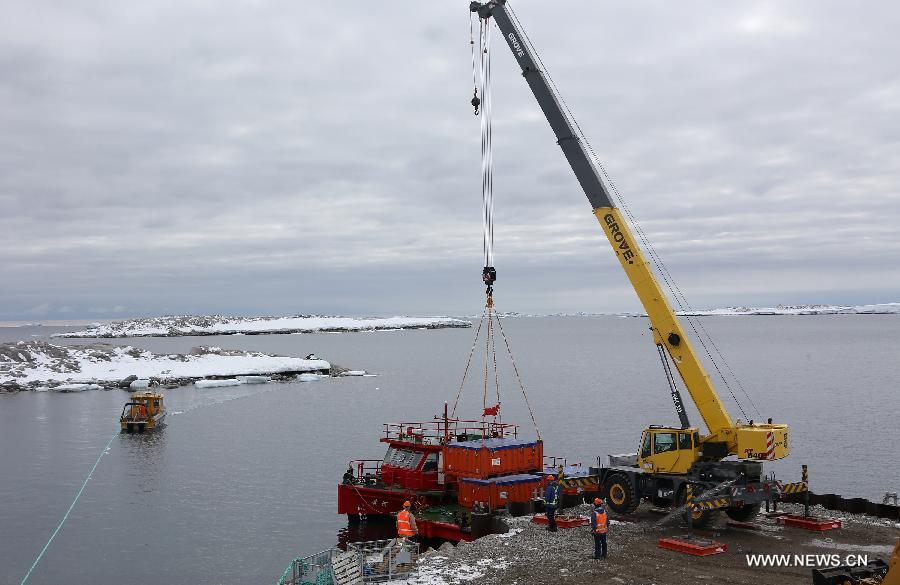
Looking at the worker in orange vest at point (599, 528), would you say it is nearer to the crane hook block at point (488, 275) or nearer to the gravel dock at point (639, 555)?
the gravel dock at point (639, 555)

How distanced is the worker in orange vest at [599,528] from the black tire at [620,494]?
15.2 feet

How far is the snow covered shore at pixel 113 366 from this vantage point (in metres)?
103

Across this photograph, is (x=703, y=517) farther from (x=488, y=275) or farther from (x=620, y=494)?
(x=488, y=275)

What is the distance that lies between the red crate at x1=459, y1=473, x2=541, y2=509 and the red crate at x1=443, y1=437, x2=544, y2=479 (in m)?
0.37

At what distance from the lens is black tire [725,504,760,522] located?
2309 cm

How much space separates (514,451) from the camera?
29109 mm

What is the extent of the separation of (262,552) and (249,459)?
70.4ft

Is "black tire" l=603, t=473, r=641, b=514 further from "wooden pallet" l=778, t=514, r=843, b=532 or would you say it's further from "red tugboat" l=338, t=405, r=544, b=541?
"wooden pallet" l=778, t=514, r=843, b=532

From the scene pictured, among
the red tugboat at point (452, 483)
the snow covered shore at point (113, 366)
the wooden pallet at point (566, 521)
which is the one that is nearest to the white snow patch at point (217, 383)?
the snow covered shore at point (113, 366)

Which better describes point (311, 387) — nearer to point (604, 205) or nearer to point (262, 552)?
point (262, 552)

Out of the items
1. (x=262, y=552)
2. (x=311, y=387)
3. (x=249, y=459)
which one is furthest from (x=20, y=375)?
(x=262, y=552)

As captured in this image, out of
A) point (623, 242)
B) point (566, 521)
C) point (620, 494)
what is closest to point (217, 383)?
point (566, 521)

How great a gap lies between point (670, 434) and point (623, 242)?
6.54 m

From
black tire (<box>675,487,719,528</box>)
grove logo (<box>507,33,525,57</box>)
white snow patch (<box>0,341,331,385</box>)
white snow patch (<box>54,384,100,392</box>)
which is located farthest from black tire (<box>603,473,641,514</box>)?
white snow patch (<box>0,341,331,385</box>)
